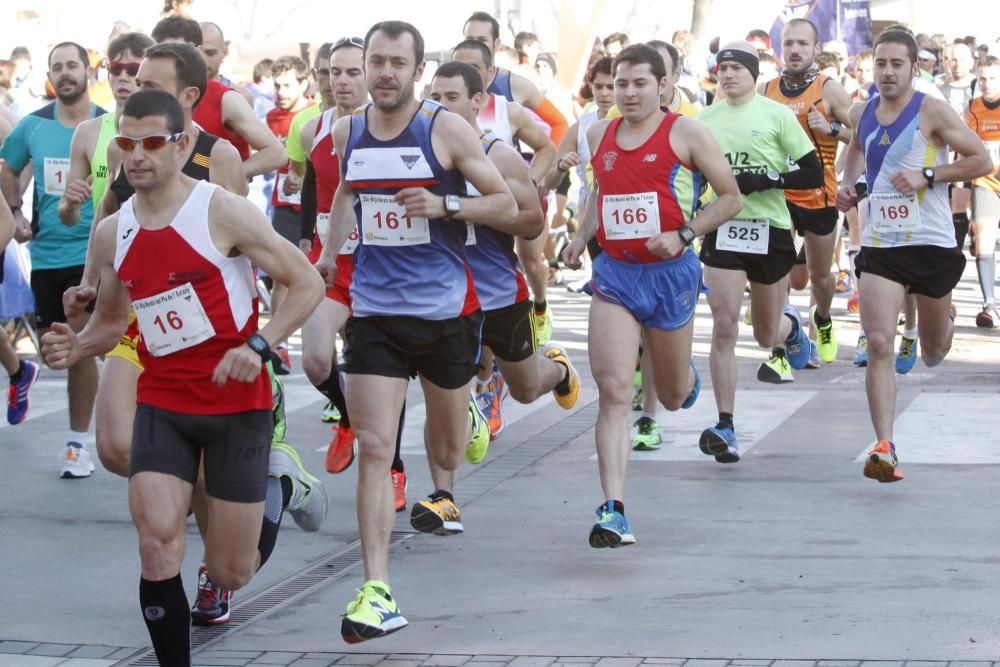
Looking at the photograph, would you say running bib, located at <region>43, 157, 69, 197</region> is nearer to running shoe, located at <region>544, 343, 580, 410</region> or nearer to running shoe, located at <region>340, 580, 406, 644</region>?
running shoe, located at <region>544, 343, 580, 410</region>

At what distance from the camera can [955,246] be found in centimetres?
832

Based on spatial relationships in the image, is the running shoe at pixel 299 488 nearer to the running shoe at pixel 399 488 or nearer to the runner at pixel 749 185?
the running shoe at pixel 399 488

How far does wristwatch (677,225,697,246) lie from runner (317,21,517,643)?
1.15 m

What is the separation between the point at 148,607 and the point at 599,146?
3282mm

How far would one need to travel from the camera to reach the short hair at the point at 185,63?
259 inches

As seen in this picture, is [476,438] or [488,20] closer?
[476,438]

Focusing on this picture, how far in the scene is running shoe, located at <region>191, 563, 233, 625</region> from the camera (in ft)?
19.4

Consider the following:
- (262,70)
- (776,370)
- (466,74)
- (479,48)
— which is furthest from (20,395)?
(262,70)

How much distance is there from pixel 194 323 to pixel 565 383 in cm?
405

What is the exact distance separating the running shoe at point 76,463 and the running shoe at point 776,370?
4.26 m

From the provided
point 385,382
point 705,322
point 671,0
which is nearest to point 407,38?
point 385,382

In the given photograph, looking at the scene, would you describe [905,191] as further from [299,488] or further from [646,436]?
[299,488]

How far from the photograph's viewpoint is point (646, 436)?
29.5 ft

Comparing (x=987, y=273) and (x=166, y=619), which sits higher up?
(x=166, y=619)
